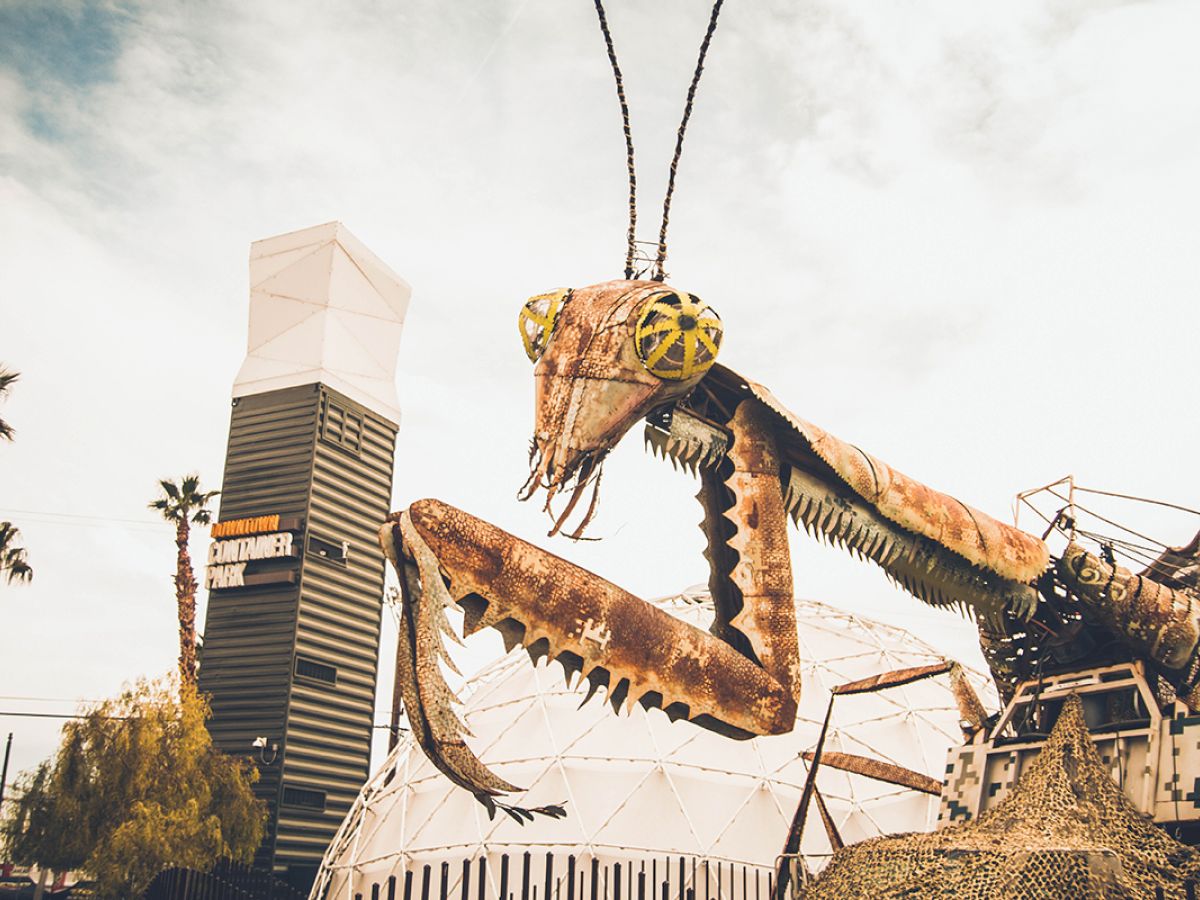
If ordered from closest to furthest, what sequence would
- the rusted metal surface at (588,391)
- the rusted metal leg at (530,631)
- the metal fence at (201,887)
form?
the rusted metal leg at (530,631) < the rusted metal surface at (588,391) < the metal fence at (201,887)

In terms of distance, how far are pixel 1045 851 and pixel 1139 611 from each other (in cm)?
247

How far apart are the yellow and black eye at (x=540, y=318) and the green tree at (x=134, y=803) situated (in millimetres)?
17044

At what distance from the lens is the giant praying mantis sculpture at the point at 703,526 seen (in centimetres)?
423

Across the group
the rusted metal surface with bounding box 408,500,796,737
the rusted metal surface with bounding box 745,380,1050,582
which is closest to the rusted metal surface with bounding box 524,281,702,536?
the rusted metal surface with bounding box 408,500,796,737

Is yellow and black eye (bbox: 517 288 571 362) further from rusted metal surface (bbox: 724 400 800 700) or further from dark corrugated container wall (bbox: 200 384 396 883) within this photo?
dark corrugated container wall (bbox: 200 384 396 883)

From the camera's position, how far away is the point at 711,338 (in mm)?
4965

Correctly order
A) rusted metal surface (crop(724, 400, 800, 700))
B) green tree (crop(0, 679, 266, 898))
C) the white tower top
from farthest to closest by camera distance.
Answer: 1. the white tower top
2. green tree (crop(0, 679, 266, 898))
3. rusted metal surface (crop(724, 400, 800, 700))

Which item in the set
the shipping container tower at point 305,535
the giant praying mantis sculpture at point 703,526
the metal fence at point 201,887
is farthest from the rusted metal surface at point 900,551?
the shipping container tower at point 305,535

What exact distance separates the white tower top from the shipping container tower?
37 mm

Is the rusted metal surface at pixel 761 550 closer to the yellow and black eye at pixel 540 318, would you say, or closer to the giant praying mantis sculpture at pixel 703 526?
the giant praying mantis sculpture at pixel 703 526

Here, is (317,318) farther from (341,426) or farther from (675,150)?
(675,150)

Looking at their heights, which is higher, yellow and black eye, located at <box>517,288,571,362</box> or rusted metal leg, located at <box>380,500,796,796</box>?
yellow and black eye, located at <box>517,288,571,362</box>

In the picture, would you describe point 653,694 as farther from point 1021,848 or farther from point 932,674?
point 932,674

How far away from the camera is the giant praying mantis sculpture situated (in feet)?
13.9
